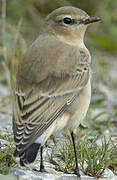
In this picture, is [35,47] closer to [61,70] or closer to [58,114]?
[61,70]

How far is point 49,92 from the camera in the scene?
5.79 metres

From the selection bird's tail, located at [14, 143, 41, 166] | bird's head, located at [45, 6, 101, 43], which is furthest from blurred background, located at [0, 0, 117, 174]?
bird's tail, located at [14, 143, 41, 166]

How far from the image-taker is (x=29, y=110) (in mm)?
5500

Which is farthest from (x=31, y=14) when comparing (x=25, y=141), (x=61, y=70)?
(x=25, y=141)

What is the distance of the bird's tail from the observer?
16.6ft

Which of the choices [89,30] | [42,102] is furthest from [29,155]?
[89,30]

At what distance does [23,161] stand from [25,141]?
21cm

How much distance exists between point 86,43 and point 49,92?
6.00m

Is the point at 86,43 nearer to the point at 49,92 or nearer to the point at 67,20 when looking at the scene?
the point at 67,20

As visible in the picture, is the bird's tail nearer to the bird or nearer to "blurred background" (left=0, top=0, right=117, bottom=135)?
the bird

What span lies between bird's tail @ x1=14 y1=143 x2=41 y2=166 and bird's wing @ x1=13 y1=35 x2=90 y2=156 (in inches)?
2.6

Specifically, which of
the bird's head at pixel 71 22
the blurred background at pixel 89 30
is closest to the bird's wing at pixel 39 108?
the bird's head at pixel 71 22

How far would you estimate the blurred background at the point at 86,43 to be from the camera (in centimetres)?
902

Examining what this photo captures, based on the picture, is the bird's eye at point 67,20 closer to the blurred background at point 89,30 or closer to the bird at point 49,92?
the bird at point 49,92
